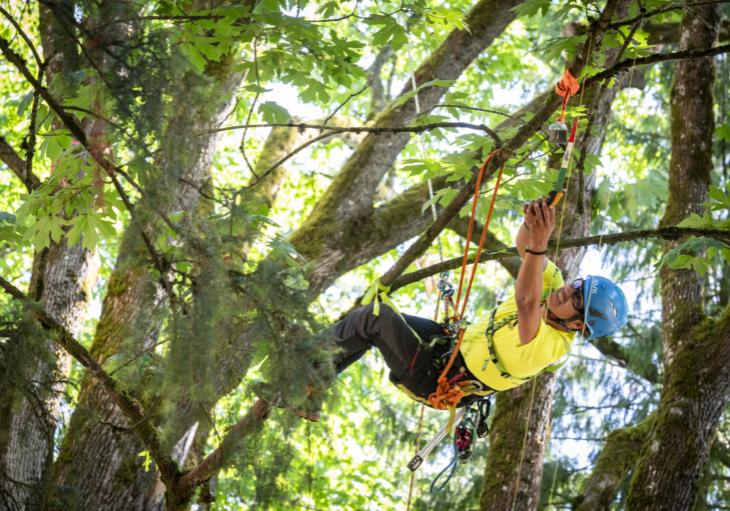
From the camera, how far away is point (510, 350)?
2.74 metres

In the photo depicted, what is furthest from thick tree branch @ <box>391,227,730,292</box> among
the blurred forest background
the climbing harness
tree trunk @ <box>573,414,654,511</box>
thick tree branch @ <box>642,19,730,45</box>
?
thick tree branch @ <box>642,19,730,45</box>

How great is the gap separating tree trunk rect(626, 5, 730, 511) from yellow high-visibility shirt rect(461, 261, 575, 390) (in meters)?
1.12

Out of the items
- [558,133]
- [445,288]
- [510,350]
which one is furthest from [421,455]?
[558,133]

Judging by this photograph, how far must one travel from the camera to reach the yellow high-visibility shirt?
2.69 meters

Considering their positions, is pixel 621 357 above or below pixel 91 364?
above

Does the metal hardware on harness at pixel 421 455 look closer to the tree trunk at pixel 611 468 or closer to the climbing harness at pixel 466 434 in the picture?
the climbing harness at pixel 466 434

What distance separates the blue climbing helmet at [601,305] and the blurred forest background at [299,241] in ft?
0.71

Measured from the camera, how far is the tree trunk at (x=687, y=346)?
3.71 m

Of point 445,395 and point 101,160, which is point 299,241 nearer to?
point 445,395

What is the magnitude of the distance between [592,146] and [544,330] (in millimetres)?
2450

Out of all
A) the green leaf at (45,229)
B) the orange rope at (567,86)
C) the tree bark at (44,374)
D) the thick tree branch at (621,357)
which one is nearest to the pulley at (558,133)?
the orange rope at (567,86)

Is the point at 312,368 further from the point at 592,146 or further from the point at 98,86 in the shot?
the point at 592,146

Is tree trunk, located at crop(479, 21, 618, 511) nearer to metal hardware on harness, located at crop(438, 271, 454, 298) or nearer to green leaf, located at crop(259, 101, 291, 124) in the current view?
metal hardware on harness, located at crop(438, 271, 454, 298)

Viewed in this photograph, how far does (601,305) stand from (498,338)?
1.61 ft
